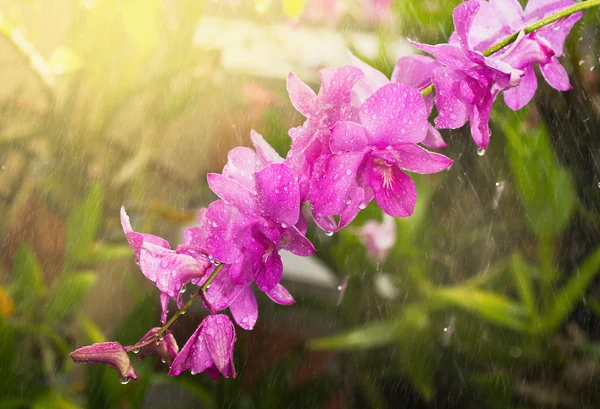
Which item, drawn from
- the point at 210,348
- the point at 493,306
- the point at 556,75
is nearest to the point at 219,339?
the point at 210,348

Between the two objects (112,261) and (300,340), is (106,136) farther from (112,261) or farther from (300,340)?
(300,340)

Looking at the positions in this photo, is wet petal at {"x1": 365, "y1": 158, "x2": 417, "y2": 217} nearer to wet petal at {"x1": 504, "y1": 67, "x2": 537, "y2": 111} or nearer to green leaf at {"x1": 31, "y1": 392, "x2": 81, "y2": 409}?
wet petal at {"x1": 504, "y1": 67, "x2": 537, "y2": 111}

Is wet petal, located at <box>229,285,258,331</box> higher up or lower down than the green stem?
lower down

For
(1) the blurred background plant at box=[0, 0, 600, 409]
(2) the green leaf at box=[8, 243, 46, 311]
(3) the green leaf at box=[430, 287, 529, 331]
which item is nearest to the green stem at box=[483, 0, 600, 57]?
(1) the blurred background plant at box=[0, 0, 600, 409]

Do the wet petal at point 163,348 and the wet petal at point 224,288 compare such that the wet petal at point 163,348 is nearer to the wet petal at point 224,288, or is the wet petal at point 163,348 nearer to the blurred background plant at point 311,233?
the wet petal at point 224,288

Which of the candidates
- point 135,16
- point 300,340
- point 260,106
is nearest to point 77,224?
point 135,16

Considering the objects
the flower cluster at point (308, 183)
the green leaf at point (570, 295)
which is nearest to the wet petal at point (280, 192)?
the flower cluster at point (308, 183)

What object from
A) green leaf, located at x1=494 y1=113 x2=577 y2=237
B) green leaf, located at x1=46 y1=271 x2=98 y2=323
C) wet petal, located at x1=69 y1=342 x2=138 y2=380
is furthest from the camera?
green leaf, located at x1=46 y1=271 x2=98 y2=323

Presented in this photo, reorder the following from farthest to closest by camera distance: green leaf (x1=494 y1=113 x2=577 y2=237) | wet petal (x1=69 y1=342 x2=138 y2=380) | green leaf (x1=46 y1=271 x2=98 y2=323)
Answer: green leaf (x1=46 y1=271 x2=98 y2=323), green leaf (x1=494 y1=113 x2=577 y2=237), wet petal (x1=69 y1=342 x2=138 y2=380)

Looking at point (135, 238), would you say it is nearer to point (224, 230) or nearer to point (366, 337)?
point (224, 230)
